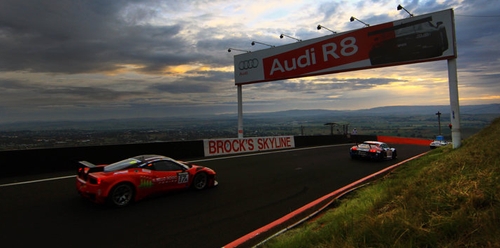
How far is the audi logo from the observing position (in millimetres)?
25703

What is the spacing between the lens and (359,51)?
64.7 ft

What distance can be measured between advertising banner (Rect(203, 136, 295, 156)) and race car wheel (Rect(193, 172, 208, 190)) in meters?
8.88

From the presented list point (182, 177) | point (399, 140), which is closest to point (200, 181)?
point (182, 177)

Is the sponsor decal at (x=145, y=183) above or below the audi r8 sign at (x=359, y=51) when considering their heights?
below

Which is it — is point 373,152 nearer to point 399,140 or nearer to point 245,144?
point 245,144

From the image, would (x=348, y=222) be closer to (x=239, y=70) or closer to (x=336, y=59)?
(x=336, y=59)

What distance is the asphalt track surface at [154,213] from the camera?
216 inches

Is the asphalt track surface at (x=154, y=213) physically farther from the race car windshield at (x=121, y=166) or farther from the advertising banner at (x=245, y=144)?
the advertising banner at (x=245, y=144)

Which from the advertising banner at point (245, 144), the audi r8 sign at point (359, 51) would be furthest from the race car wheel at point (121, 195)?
the audi r8 sign at point (359, 51)

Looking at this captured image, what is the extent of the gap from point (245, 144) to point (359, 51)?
32.2ft

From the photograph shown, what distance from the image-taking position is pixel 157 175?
8336mm

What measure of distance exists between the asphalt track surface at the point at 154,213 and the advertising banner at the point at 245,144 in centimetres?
746

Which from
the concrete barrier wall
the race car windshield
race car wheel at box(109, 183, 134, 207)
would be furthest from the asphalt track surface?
the concrete barrier wall

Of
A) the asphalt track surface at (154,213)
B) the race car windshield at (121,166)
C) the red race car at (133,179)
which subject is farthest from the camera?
the race car windshield at (121,166)
